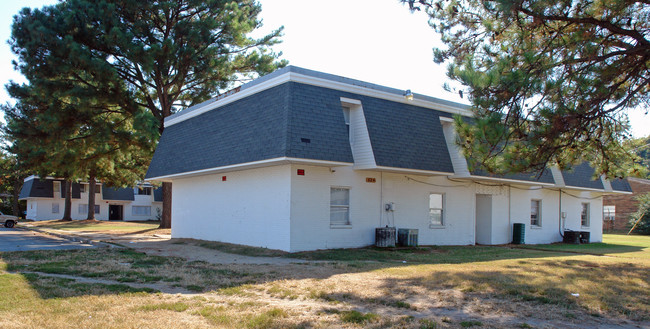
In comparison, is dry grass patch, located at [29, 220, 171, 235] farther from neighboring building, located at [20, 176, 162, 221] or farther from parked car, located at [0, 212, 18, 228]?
neighboring building, located at [20, 176, 162, 221]

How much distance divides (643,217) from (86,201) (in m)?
54.9

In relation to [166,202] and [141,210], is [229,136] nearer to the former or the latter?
[166,202]

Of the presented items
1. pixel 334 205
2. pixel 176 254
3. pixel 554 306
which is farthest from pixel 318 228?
pixel 554 306

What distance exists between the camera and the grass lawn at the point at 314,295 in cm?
676

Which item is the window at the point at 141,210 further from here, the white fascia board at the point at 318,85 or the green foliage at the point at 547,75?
the green foliage at the point at 547,75

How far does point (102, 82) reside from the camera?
2538cm

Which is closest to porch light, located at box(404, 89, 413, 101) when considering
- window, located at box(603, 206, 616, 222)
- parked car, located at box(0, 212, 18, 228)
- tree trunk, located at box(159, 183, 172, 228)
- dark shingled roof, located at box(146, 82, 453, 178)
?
dark shingled roof, located at box(146, 82, 453, 178)

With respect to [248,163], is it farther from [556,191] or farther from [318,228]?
[556,191]

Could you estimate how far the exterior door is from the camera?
61.8 metres

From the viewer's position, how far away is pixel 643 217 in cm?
3909

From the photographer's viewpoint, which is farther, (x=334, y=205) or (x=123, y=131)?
(x=123, y=131)

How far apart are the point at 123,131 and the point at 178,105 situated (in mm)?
3927

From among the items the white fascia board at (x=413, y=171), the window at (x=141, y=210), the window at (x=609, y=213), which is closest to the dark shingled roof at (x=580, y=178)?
the white fascia board at (x=413, y=171)

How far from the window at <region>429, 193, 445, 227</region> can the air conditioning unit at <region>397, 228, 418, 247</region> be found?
1.93m
